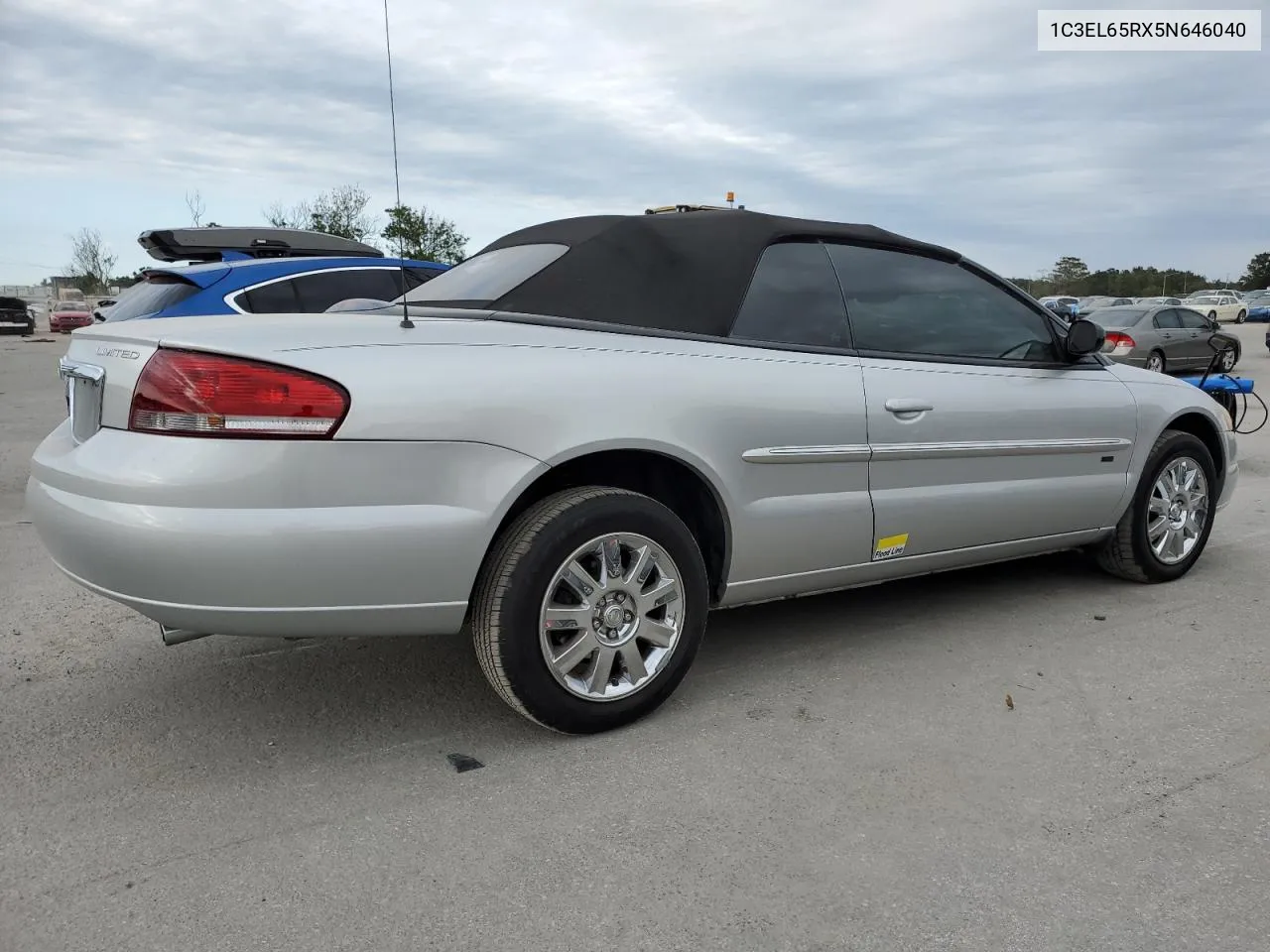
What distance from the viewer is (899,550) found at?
3.70 m

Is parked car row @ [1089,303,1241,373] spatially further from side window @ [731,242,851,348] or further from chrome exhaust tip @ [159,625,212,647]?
chrome exhaust tip @ [159,625,212,647]

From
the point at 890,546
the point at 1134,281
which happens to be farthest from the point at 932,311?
the point at 1134,281

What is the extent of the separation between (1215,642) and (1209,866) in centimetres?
184

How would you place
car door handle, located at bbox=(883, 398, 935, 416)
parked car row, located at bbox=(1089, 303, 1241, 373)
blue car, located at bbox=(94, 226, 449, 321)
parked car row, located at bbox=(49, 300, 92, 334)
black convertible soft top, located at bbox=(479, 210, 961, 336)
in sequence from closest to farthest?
1. black convertible soft top, located at bbox=(479, 210, 961, 336)
2. car door handle, located at bbox=(883, 398, 935, 416)
3. blue car, located at bbox=(94, 226, 449, 321)
4. parked car row, located at bbox=(1089, 303, 1241, 373)
5. parked car row, located at bbox=(49, 300, 92, 334)

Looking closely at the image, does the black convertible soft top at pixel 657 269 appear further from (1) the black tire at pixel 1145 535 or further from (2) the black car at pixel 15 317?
(2) the black car at pixel 15 317

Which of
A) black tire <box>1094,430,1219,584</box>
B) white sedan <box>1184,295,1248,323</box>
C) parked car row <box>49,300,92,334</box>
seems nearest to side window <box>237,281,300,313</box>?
black tire <box>1094,430,1219,584</box>

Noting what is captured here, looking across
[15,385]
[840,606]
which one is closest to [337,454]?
[840,606]

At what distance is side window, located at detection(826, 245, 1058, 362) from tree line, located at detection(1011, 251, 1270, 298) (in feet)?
279

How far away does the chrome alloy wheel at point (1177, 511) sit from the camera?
4660 millimetres

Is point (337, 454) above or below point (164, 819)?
above

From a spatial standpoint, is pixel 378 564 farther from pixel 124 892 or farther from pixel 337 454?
pixel 124 892

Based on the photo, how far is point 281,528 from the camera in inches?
97.7

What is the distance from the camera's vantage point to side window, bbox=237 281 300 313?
662 centimetres

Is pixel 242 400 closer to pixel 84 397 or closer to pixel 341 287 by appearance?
pixel 84 397
